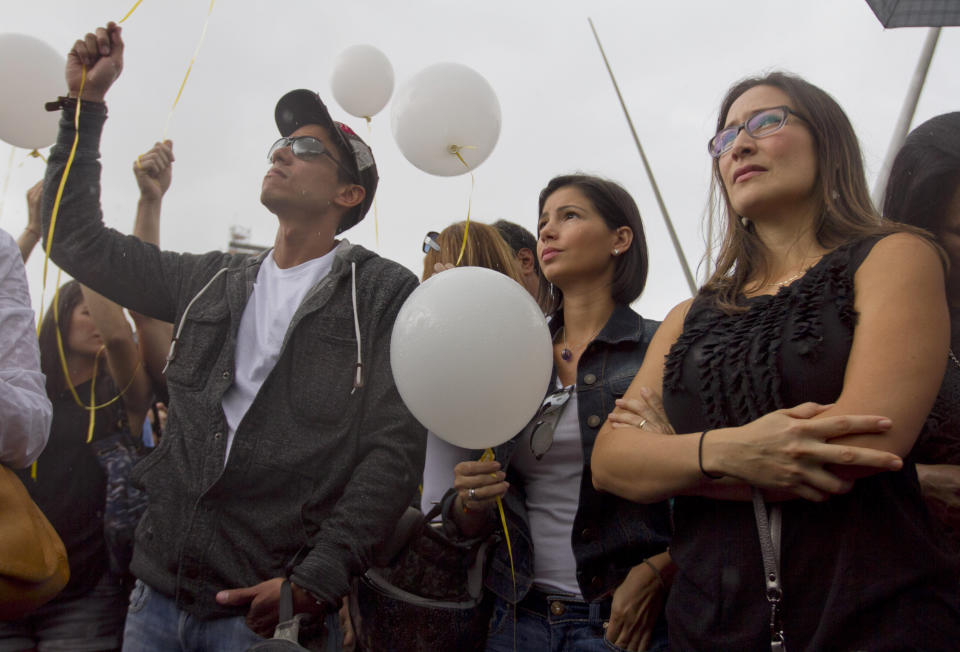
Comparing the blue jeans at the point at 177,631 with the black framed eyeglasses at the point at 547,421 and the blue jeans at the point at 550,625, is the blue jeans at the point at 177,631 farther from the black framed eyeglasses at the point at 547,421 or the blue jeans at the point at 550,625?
the black framed eyeglasses at the point at 547,421

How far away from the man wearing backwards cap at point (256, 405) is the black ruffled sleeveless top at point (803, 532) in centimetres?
88

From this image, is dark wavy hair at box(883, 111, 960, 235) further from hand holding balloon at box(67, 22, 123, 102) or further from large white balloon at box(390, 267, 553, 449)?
hand holding balloon at box(67, 22, 123, 102)

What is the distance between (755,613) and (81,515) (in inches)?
102

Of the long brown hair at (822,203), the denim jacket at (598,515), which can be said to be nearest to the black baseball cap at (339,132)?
the denim jacket at (598,515)

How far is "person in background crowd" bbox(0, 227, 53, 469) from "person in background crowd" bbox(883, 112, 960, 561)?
236cm

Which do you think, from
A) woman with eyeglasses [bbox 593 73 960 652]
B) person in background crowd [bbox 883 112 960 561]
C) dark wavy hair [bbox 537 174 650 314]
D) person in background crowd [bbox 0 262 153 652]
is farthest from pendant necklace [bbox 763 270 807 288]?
person in background crowd [bbox 0 262 153 652]

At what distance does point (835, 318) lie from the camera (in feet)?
4.52

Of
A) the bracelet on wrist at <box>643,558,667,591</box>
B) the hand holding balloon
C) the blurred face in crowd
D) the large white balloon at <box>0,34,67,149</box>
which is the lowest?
the bracelet on wrist at <box>643,558,667,591</box>

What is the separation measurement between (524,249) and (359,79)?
4.17ft

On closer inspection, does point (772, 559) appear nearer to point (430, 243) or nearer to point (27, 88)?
point (430, 243)

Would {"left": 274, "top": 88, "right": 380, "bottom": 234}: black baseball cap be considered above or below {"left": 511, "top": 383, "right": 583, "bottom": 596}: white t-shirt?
above

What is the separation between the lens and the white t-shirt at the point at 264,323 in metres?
2.04

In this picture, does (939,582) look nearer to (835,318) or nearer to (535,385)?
(835,318)

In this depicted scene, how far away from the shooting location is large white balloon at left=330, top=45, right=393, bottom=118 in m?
3.56
